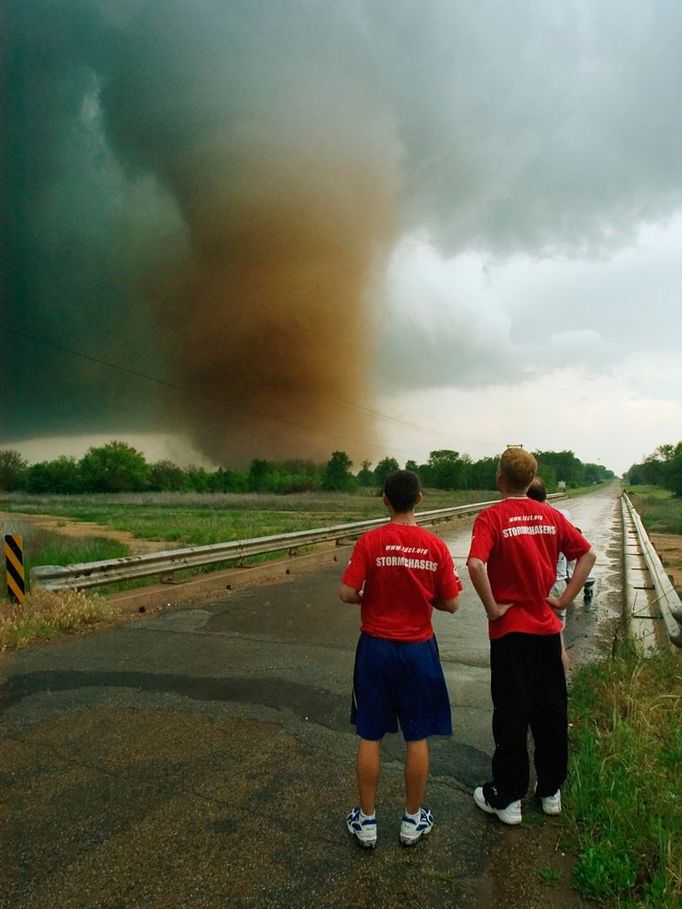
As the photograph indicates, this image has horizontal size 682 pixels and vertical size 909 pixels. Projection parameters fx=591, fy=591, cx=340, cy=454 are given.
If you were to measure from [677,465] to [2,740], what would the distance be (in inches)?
3943

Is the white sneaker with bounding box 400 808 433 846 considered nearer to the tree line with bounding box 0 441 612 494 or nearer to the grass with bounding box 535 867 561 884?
the grass with bounding box 535 867 561 884

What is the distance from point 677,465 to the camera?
89.1 metres

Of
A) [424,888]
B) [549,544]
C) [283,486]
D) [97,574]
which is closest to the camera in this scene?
[424,888]

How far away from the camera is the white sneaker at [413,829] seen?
2.97 metres

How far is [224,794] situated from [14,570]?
572cm

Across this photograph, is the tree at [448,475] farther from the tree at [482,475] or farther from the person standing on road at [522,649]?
the person standing on road at [522,649]

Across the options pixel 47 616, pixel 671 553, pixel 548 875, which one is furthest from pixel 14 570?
pixel 671 553

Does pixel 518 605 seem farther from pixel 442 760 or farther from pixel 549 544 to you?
pixel 442 760

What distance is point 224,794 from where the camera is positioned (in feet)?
11.4

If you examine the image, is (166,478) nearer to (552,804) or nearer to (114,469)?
(114,469)

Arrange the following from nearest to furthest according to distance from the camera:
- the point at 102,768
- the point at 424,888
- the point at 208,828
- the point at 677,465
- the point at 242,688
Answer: the point at 424,888 → the point at 208,828 → the point at 102,768 → the point at 242,688 → the point at 677,465

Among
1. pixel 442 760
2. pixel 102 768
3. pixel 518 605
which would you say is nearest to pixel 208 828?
pixel 102 768

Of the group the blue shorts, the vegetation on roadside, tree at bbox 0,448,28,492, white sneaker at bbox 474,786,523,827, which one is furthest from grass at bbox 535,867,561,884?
tree at bbox 0,448,28,492

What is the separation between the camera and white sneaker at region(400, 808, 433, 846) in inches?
117
